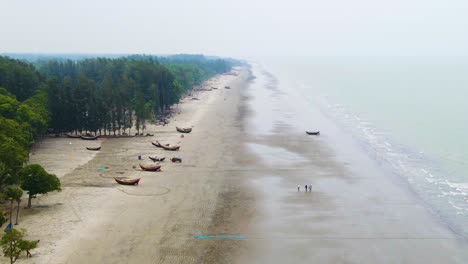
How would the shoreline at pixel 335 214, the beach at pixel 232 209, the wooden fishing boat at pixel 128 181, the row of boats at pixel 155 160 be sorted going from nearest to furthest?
the beach at pixel 232 209 < the shoreline at pixel 335 214 < the wooden fishing boat at pixel 128 181 < the row of boats at pixel 155 160

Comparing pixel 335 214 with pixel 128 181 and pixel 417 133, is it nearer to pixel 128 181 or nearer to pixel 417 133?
pixel 128 181

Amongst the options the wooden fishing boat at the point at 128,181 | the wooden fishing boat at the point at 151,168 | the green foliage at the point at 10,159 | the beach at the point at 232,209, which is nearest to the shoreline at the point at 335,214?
the beach at the point at 232,209

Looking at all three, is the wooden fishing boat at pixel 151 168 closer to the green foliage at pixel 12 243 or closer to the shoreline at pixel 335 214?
the shoreline at pixel 335 214

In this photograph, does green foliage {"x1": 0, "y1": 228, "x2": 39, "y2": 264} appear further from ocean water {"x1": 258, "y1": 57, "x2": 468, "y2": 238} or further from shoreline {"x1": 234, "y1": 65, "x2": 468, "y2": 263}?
ocean water {"x1": 258, "y1": 57, "x2": 468, "y2": 238}

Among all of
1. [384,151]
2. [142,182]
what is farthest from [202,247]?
[384,151]

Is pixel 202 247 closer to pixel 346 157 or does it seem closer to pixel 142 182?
pixel 142 182

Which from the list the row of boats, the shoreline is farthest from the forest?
the shoreline

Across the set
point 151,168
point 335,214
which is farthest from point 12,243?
point 335,214
